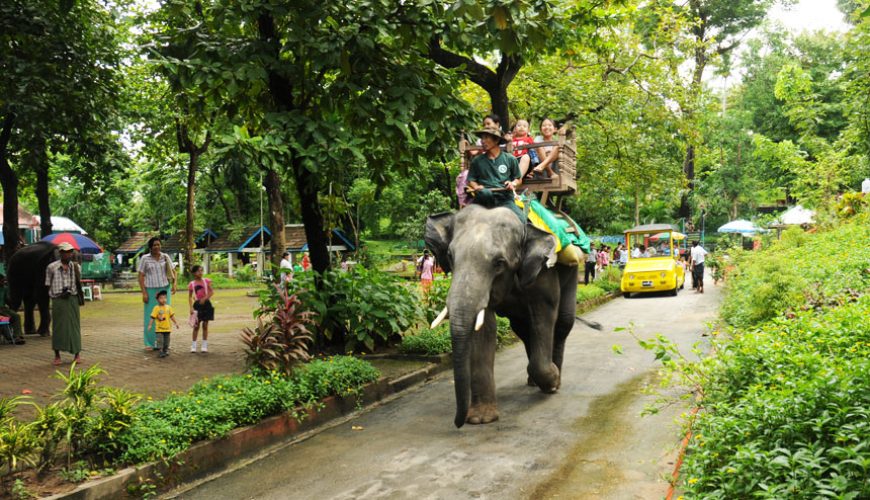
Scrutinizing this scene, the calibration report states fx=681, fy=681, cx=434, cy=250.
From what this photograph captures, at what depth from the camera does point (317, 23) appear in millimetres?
8773

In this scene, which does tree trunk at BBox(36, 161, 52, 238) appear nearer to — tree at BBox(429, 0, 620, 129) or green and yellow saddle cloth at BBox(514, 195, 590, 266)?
tree at BBox(429, 0, 620, 129)

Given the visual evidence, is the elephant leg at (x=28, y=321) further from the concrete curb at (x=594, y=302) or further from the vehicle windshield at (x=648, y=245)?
the vehicle windshield at (x=648, y=245)

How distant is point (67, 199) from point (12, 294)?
4308 centimetres

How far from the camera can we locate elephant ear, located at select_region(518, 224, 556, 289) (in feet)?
22.5

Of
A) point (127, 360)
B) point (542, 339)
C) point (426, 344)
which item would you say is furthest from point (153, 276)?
point (542, 339)

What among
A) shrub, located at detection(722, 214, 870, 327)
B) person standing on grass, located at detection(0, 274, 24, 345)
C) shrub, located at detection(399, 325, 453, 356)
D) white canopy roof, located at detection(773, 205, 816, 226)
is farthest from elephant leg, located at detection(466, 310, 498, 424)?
white canopy roof, located at detection(773, 205, 816, 226)

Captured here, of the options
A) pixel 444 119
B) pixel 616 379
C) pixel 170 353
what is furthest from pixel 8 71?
pixel 616 379

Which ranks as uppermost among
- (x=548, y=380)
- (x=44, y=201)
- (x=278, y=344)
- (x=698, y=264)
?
(x=44, y=201)

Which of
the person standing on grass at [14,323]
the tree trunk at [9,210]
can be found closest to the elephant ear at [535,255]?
the person standing on grass at [14,323]

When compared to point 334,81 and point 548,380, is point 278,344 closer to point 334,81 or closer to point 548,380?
point 548,380

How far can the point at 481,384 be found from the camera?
6.86 m

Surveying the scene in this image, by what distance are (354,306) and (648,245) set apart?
17.2 m

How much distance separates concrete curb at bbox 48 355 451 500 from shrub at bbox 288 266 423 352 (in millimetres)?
1801

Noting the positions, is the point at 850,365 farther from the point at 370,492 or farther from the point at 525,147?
the point at 525,147
